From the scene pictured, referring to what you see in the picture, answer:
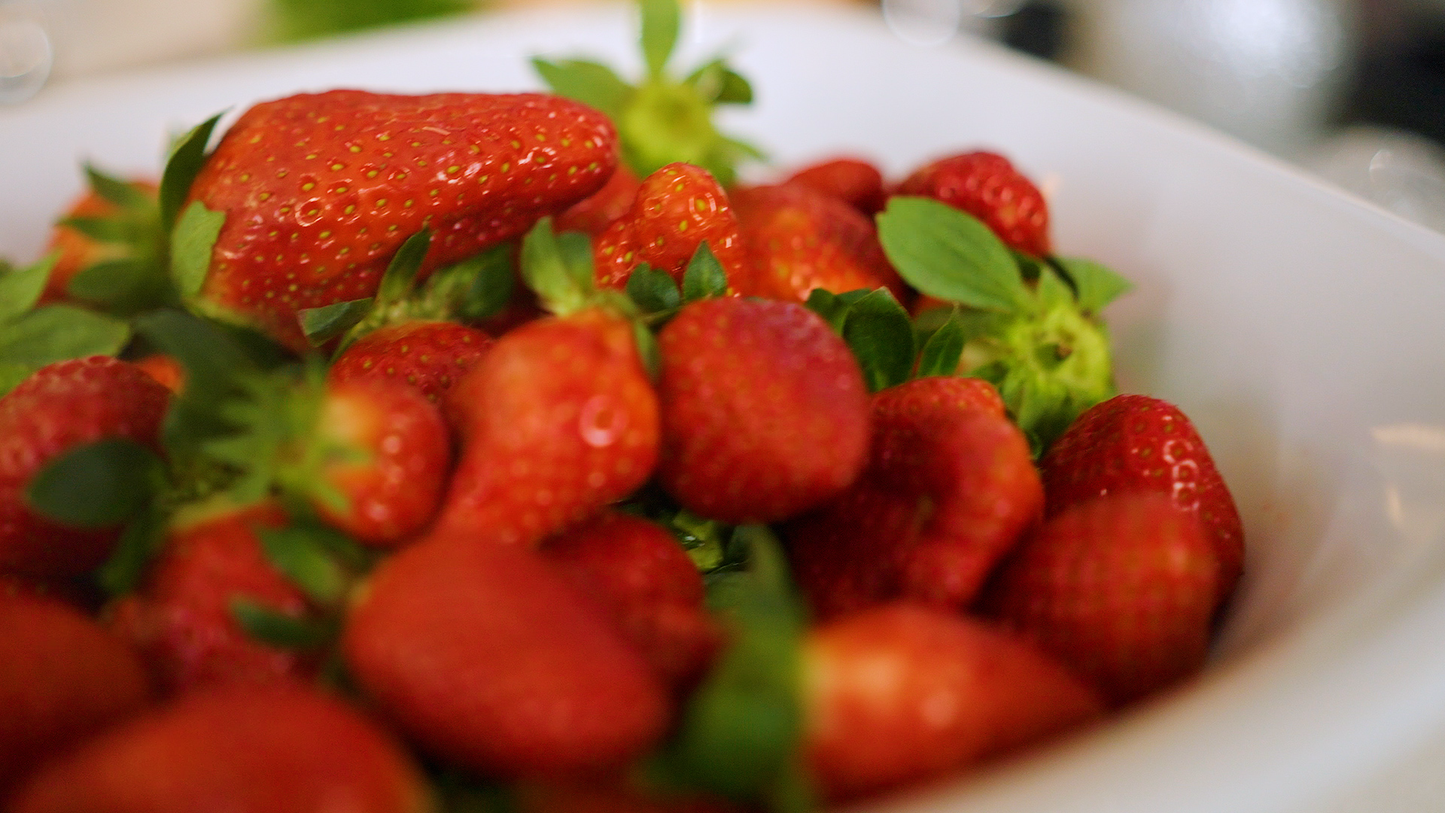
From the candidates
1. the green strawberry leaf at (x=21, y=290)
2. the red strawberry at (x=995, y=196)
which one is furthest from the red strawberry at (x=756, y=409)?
the green strawberry leaf at (x=21, y=290)

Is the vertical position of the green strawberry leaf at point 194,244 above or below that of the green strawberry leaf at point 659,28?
below

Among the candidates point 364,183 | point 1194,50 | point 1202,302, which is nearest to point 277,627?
point 364,183

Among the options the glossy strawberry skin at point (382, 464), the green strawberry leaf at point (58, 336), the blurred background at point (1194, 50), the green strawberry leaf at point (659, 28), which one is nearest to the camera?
the glossy strawberry skin at point (382, 464)

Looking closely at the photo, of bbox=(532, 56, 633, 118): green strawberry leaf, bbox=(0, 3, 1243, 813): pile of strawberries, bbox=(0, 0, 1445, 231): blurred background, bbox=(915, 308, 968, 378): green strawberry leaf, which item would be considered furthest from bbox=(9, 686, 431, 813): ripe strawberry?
bbox=(0, 0, 1445, 231): blurred background

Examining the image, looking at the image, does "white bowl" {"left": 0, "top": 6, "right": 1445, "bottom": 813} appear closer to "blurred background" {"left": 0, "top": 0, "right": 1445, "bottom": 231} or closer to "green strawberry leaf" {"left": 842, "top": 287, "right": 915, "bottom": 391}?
"green strawberry leaf" {"left": 842, "top": 287, "right": 915, "bottom": 391}

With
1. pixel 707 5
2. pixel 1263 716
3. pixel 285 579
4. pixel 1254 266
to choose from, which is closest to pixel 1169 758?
pixel 1263 716

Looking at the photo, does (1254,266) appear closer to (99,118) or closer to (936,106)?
(936,106)

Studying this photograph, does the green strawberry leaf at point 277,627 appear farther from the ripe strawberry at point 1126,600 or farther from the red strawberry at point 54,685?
the ripe strawberry at point 1126,600
